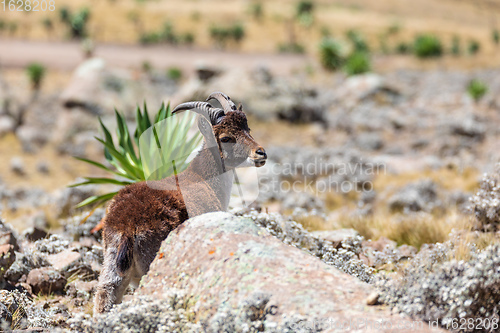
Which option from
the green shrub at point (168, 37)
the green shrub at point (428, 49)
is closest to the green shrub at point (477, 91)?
the green shrub at point (428, 49)

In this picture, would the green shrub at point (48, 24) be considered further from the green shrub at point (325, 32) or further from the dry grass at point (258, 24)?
the green shrub at point (325, 32)

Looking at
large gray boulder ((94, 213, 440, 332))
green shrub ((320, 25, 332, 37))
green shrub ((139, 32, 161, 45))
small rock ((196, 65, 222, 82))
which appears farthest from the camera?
green shrub ((320, 25, 332, 37))

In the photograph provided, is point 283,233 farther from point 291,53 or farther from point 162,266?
point 291,53

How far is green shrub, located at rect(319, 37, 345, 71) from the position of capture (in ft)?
92.1

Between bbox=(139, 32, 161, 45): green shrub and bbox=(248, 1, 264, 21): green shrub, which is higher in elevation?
bbox=(248, 1, 264, 21): green shrub

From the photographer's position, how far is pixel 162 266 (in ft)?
11.5

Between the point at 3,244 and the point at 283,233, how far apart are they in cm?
306

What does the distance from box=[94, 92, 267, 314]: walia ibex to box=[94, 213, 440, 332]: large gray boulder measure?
0.19 metres

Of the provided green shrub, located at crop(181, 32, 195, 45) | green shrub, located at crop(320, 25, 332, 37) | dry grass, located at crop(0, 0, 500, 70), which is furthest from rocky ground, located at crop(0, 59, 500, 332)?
green shrub, located at crop(320, 25, 332, 37)

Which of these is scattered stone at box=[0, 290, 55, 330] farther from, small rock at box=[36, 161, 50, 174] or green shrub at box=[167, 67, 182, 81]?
green shrub at box=[167, 67, 182, 81]

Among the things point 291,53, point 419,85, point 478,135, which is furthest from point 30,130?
point 291,53

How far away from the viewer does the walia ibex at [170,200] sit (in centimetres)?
363

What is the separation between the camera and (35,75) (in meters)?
23.6

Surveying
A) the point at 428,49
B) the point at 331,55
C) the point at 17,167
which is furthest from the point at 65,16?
the point at 17,167
